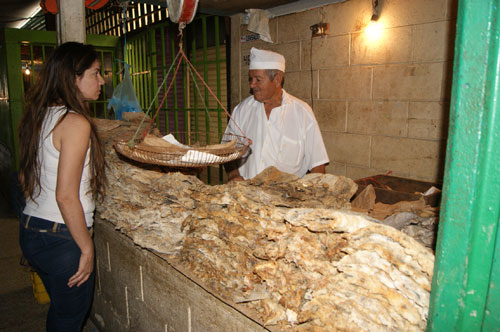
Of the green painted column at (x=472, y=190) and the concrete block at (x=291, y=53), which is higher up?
the concrete block at (x=291, y=53)

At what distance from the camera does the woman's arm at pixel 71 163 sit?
1711 mm

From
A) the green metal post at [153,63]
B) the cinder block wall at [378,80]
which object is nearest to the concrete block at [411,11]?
the cinder block wall at [378,80]

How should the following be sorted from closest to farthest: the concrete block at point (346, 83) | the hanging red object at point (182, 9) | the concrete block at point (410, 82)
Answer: the hanging red object at point (182, 9) → the concrete block at point (410, 82) → the concrete block at point (346, 83)

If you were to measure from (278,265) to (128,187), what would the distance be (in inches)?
46.9

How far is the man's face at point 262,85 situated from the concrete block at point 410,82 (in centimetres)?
108

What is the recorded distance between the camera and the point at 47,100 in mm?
1838

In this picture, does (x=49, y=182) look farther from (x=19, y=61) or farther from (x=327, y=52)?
(x=19, y=61)

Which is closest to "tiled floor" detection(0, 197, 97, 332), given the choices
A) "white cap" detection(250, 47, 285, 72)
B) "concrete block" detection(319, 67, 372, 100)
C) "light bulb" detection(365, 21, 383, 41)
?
"white cap" detection(250, 47, 285, 72)

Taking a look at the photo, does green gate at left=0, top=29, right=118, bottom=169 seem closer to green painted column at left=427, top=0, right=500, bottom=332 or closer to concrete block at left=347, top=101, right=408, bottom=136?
concrete block at left=347, top=101, right=408, bottom=136

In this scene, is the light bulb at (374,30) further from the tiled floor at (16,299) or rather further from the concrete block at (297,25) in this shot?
the tiled floor at (16,299)

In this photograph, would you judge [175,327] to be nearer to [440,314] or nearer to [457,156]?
[440,314]

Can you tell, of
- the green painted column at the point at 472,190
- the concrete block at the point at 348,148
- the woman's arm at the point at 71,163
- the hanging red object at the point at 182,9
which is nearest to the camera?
the green painted column at the point at 472,190

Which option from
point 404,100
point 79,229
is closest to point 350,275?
point 79,229

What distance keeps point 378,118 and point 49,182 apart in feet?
9.89
